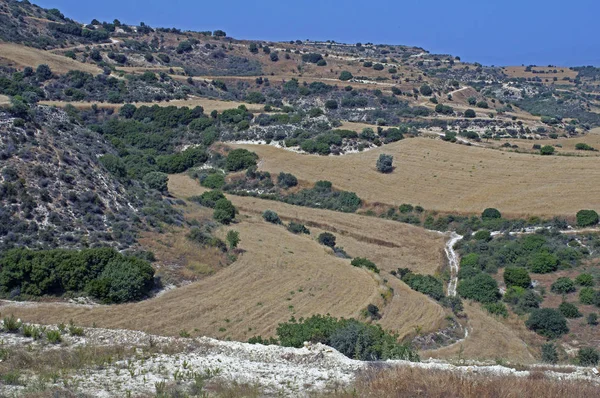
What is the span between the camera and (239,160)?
58281mm

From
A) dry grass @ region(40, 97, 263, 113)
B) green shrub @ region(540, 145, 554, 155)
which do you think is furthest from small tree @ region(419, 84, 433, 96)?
green shrub @ region(540, 145, 554, 155)

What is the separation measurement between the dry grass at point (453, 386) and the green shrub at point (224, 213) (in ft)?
83.6

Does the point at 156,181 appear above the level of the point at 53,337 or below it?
above

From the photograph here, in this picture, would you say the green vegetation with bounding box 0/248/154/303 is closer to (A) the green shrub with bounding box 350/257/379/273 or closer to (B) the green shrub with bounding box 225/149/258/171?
(A) the green shrub with bounding box 350/257/379/273

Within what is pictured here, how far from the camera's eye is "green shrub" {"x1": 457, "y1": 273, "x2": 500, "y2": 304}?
32125mm

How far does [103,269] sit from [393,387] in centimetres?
1546

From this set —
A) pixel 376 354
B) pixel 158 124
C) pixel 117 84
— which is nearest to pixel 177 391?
pixel 376 354

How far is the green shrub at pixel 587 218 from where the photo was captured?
41.6 meters

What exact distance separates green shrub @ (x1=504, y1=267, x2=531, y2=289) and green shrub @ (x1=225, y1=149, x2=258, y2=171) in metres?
29.4

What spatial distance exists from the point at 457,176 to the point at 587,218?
1380cm

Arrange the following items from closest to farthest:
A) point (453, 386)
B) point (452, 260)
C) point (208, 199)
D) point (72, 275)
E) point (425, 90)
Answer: point (453, 386) → point (72, 275) → point (452, 260) → point (208, 199) → point (425, 90)

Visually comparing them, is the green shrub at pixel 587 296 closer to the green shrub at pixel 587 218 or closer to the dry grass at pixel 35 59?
the green shrub at pixel 587 218

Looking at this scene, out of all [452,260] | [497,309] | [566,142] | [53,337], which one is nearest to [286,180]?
[452,260]

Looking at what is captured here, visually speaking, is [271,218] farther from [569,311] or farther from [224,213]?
[569,311]
